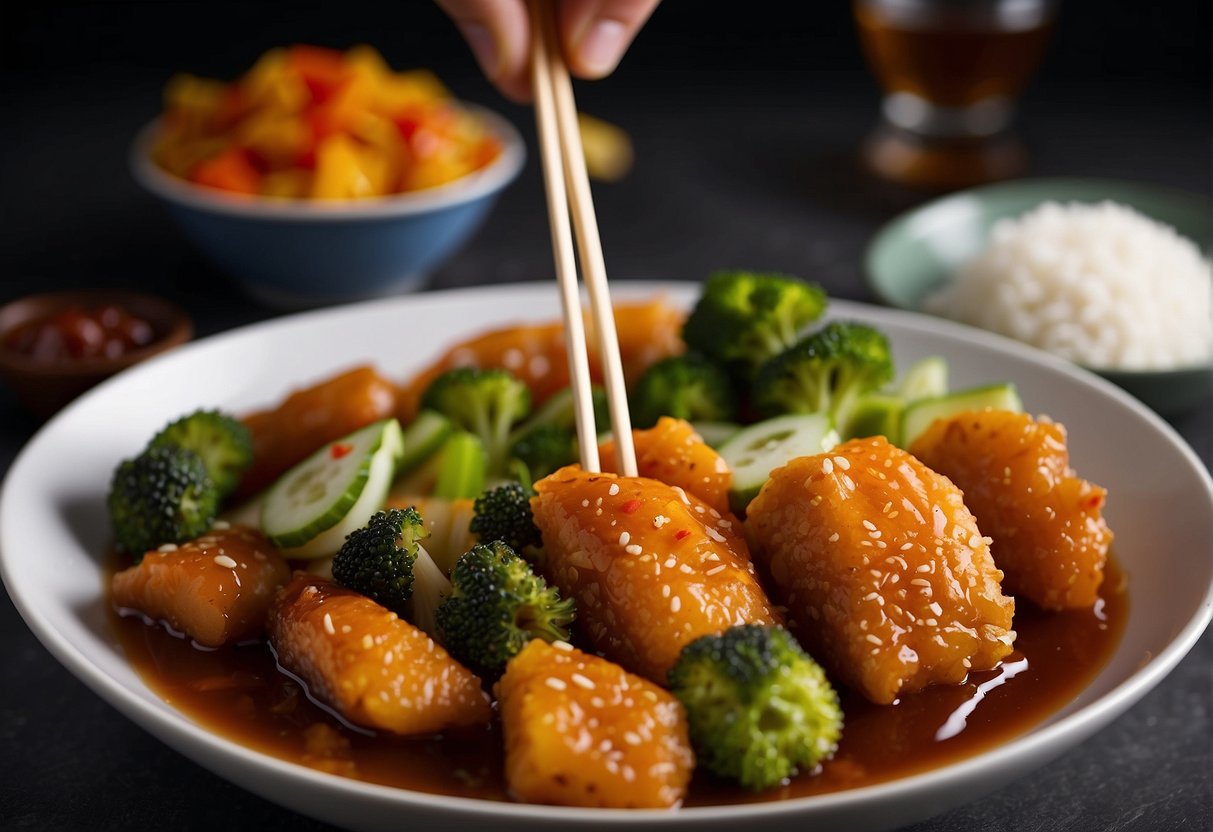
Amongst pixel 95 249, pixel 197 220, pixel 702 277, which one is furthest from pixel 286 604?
pixel 95 249

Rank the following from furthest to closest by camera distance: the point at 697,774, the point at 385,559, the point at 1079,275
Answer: the point at 1079,275, the point at 385,559, the point at 697,774

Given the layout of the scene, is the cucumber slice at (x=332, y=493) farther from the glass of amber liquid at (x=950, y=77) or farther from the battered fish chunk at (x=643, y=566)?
the glass of amber liquid at (x=950, y=77)

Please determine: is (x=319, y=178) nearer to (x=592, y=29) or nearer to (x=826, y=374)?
(x=592, y=29)

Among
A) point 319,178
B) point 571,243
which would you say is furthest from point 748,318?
point 319,178

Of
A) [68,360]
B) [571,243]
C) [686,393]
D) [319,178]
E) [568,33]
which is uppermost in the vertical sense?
[568,33]

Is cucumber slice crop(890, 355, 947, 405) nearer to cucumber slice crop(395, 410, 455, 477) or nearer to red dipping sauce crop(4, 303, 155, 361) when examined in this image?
cucumber slice crop(395, 410, 455, 477)

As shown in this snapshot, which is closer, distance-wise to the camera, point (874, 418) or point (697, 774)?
point (697, 774)

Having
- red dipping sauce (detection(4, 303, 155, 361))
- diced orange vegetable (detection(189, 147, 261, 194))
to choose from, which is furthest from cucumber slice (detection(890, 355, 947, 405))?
diced orange vegetable (detection(189, 147, 261, 194))

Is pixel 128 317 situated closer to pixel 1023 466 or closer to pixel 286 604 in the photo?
pixel 286 604
